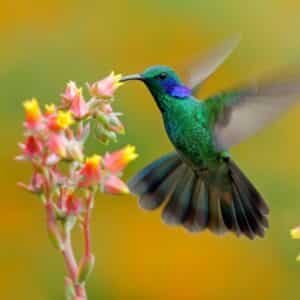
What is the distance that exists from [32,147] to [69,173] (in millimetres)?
138

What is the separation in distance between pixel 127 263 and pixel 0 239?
778mm

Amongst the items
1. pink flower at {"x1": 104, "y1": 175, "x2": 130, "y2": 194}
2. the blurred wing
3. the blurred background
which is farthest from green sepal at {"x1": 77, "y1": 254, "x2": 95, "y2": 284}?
the blurred background

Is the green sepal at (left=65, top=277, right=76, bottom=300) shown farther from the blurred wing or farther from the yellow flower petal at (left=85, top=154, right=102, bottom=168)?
the blurred wing

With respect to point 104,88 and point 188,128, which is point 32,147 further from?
point 188,128

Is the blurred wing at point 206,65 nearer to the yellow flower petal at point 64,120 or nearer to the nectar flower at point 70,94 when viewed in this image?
the nectar flower at point 70,94

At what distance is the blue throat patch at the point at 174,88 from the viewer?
391 centimetres

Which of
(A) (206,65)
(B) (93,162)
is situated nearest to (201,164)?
(A) (206,65)

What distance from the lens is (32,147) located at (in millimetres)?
2959

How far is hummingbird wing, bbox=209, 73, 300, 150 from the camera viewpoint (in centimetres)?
338

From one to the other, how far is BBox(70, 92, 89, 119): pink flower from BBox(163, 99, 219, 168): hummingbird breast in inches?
33.7

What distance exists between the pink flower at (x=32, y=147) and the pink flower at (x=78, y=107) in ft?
0.52

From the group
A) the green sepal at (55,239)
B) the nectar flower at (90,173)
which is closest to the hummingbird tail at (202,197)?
the nectar flower at (90,173)

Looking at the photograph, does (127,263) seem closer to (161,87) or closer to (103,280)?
→ (103,280)

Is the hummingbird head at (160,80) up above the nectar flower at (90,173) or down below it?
above
